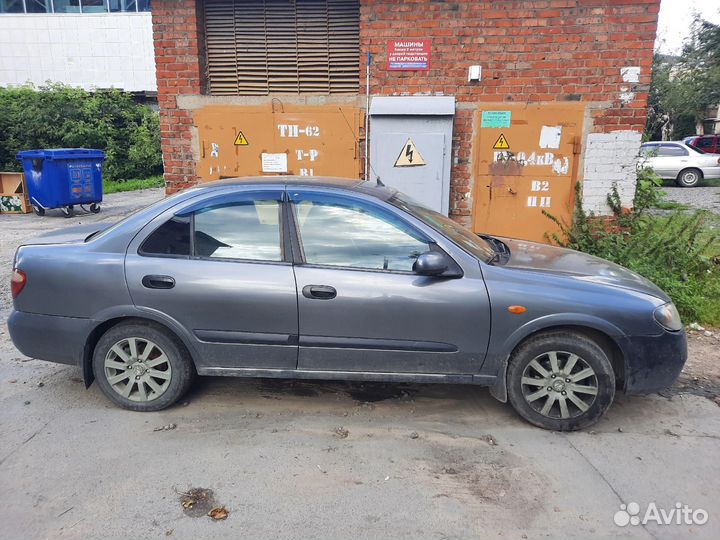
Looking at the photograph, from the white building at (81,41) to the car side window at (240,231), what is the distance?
2519 cm

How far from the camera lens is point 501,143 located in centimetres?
696

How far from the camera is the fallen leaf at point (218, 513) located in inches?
109

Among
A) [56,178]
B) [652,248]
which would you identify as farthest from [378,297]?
[56,178]

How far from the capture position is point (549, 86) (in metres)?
6.85

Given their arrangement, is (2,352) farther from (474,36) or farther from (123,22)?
(123,22)

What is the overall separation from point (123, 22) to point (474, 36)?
23.8m

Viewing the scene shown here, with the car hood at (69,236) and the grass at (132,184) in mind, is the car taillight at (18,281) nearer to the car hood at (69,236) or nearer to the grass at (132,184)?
the car hood at (69,236)

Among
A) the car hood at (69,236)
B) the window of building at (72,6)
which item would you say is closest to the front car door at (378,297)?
the car hood at (69,236)

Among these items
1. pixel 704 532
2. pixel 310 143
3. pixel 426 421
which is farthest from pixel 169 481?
pixel 310 143

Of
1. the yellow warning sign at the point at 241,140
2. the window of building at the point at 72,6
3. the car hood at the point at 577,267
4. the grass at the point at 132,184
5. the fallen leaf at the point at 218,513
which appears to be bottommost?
the fallen leaf at the point at 218,513

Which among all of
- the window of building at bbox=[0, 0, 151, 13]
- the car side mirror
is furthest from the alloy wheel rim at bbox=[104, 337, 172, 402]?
the window of building at bbox=[0, 0, 151, 13]

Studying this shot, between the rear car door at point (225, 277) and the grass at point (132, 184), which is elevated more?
the rear car door at point (225, 277)

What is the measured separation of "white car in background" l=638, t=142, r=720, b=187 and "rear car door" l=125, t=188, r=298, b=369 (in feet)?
59.8

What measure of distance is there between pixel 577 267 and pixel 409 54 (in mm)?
4223
